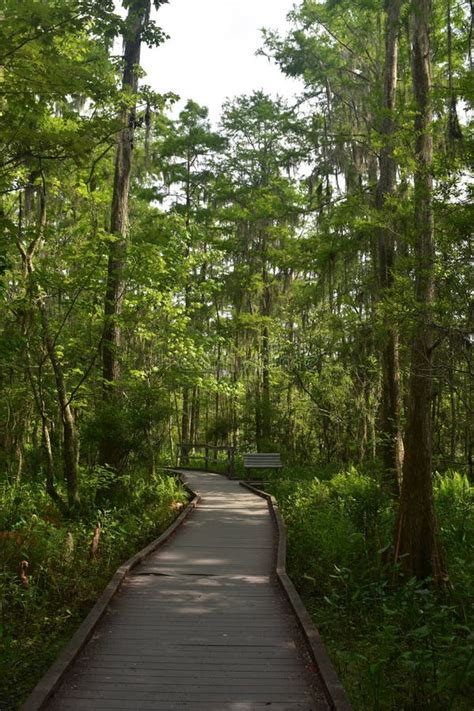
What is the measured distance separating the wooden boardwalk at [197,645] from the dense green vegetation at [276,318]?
20.6 inches

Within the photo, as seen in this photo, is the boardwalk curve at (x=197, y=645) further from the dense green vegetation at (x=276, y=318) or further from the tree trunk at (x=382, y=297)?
the tree trunk at (x=382, y=297)

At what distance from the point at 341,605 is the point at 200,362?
33.7 ft

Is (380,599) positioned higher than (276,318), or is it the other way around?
(276,318)

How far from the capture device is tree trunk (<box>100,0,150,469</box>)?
11727 mm

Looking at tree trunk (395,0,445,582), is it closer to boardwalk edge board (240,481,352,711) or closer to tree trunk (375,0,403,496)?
boardwalk edge board (240,481,352,711)

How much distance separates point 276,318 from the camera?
2398 cm

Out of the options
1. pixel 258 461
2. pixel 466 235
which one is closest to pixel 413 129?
pixel 466 235

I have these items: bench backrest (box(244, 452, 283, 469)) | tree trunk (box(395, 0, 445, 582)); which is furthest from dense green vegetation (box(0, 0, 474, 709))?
bench backrest (box(244, 452, 283, 469))

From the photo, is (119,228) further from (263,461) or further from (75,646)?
(75,646)

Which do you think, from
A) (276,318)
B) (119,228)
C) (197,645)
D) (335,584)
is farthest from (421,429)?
(276,318)

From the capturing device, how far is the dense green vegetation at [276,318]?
6332 millimetres

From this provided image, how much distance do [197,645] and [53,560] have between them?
2.98 m

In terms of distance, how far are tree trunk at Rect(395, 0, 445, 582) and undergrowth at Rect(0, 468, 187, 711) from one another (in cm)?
395

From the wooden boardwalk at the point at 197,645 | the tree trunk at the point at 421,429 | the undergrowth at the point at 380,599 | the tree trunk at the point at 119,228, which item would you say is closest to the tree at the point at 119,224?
the tree trunk at the point at 119,228
